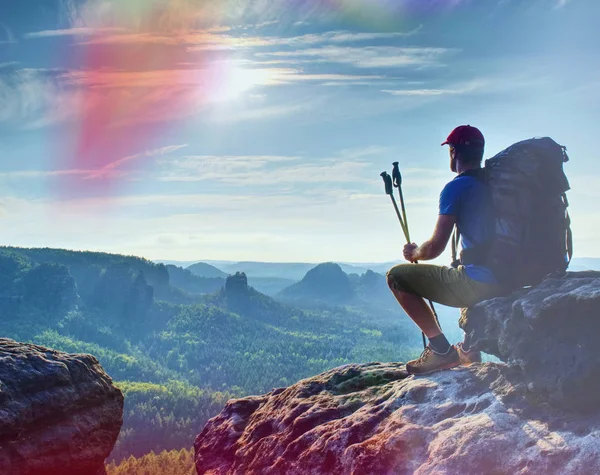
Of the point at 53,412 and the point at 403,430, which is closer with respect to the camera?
the point at 403,430

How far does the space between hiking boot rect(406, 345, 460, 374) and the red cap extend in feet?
14.1

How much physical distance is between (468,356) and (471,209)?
3.39 metres

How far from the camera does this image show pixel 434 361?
11.9 meters

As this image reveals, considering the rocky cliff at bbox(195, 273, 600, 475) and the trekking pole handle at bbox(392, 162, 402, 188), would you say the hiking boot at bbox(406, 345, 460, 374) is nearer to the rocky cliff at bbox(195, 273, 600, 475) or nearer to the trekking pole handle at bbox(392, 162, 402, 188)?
the rocky cliff at bbox(195, 273, 600, 475)

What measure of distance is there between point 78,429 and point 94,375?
1598mm

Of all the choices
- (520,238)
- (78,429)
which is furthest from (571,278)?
(78,429)

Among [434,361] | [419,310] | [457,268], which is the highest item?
[457,268]

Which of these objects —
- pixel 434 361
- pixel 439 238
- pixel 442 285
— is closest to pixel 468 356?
pixel 434 361

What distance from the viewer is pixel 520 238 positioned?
33.1 ft

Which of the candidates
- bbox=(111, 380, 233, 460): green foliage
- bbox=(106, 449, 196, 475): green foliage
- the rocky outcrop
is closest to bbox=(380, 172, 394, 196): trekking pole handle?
the rocky outcrop

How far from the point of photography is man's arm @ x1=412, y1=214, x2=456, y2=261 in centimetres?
1055

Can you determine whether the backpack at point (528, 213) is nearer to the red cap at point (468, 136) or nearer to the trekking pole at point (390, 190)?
the red cap at point (468, 136)

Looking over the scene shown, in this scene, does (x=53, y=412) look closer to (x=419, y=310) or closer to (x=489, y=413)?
(x=419, y=310)

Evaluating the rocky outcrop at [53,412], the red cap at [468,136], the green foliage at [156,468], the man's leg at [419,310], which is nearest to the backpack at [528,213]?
the red cap at [468,136]
